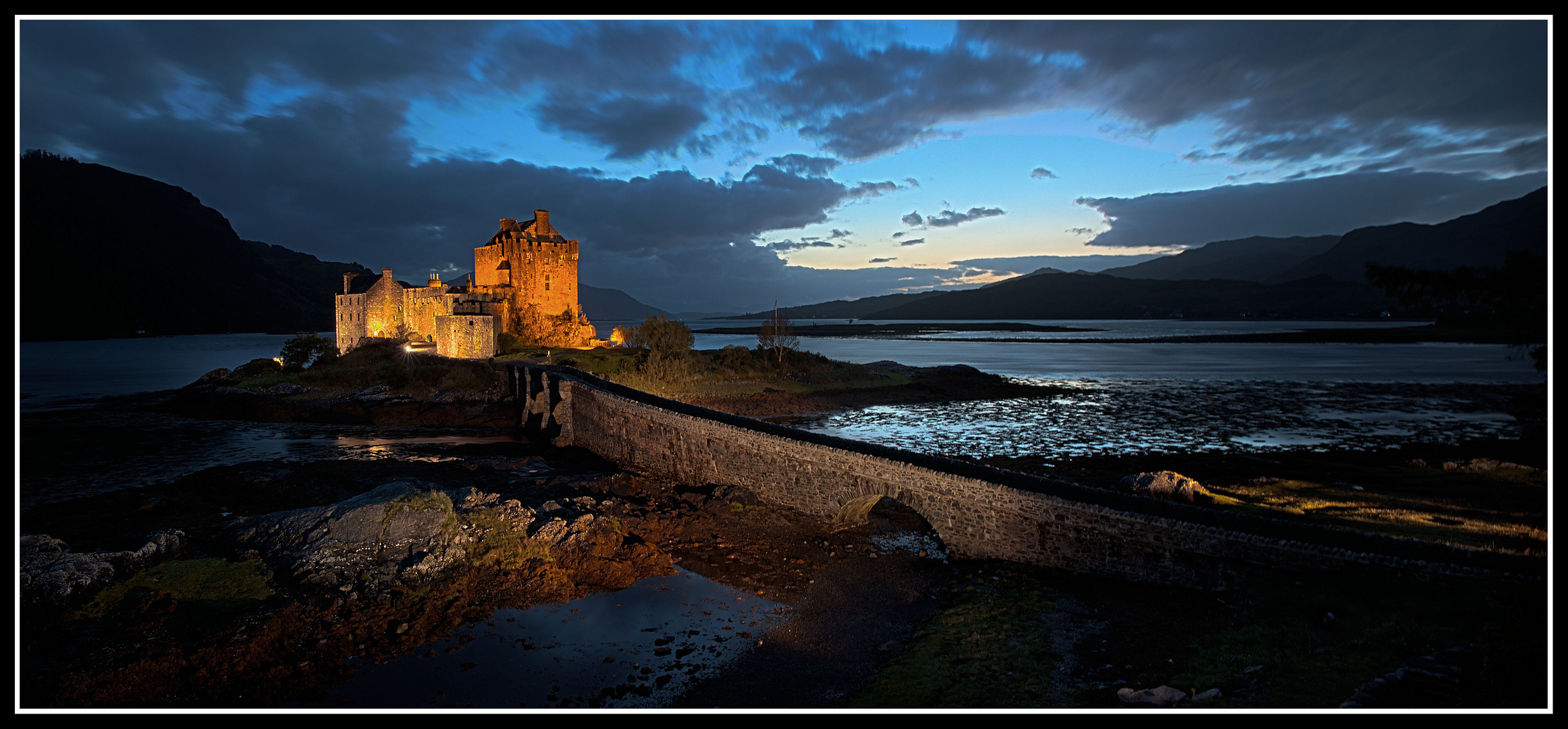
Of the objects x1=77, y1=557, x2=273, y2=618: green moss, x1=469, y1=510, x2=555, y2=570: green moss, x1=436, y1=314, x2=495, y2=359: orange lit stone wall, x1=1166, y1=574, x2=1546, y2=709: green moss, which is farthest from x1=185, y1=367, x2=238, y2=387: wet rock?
x1=1166, y1=574, x2=1546, y2=709: green moss

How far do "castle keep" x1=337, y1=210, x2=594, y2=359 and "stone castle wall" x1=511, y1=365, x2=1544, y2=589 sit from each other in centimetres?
2935

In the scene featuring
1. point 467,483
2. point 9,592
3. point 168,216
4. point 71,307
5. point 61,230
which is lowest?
point 467,483

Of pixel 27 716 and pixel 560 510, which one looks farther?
pixel 560 510

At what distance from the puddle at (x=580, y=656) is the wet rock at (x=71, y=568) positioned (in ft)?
17.6

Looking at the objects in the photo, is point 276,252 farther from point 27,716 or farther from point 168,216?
point 27,716

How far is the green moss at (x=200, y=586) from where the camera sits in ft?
33.6

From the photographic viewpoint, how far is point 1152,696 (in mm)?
7336

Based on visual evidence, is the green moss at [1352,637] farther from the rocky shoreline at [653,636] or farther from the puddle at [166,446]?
the puddle at [166,446]

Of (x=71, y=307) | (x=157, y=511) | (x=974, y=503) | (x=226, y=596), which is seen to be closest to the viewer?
(x=226, y=596)

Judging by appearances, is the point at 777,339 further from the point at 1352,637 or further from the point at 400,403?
the point at 1352,637

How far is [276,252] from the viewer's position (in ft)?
607

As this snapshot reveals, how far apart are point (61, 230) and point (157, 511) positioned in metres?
108

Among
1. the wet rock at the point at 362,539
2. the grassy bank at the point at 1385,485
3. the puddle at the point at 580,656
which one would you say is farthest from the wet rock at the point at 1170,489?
the wet rock at the point at 362,539

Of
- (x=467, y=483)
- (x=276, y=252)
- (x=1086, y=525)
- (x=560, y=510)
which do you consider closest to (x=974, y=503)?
(x=1086, y=525)
